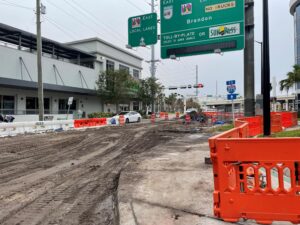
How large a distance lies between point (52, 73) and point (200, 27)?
74.7ft

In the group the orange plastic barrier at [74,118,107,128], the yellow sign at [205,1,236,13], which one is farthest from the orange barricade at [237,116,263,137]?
the orange plastic barrier at [74,118,107,128]

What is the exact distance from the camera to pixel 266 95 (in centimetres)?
1288

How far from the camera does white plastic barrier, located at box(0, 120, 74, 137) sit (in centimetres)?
1988

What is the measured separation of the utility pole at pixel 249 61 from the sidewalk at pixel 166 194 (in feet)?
25.4

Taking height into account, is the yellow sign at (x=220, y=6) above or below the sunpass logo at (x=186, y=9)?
below

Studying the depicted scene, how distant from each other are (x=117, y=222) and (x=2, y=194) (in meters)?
2.98

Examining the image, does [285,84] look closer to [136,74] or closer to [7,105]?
[136,74]

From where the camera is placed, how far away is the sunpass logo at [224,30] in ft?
61.4

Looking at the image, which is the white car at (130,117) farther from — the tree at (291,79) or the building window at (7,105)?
the tree at (291,79)

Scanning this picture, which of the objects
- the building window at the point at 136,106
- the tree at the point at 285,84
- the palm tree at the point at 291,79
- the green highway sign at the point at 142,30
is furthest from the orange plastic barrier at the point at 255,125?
the building window at the point at 136,106

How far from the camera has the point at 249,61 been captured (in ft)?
52.9

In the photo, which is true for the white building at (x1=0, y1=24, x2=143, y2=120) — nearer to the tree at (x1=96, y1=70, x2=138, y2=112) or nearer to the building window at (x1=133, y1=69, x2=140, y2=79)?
the tree at (x1=96, y1=70, x2=138, y2=112)

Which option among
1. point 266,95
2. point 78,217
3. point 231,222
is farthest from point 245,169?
point 266,95

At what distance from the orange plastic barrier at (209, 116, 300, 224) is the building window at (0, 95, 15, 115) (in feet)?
100
